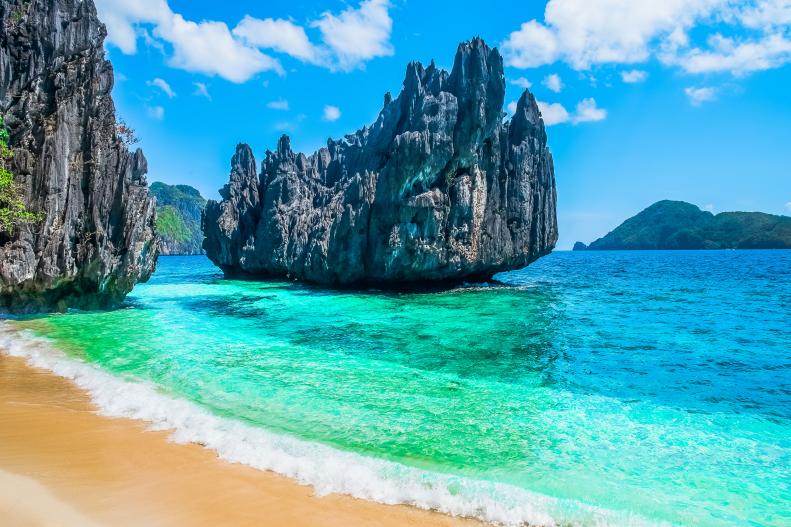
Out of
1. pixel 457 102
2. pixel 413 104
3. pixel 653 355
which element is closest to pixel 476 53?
pixel 457 102

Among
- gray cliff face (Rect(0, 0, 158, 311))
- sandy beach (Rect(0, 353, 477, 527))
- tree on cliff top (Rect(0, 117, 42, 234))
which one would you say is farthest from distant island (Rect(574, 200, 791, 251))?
sandy beach (Rect(0, 353, 477, 527))

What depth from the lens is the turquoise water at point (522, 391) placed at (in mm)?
7707

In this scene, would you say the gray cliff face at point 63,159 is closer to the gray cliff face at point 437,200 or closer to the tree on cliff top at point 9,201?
the tree on cliff top at point 9,201

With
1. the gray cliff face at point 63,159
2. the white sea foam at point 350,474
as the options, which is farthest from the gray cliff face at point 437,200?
the white sea foam at point 350,474

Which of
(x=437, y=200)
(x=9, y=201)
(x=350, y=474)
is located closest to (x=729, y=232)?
(x=437, y=200)

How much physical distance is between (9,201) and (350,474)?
838 inches

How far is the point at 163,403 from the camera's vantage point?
10.6 m

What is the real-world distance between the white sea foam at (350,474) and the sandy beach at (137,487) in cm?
26

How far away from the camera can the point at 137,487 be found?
262 inches

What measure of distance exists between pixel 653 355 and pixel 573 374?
4916 millimetres

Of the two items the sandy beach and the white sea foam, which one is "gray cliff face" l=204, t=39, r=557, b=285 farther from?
the sandy beach

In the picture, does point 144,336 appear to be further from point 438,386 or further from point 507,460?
point 507,460

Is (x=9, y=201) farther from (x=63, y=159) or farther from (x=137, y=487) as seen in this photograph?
(x=137, y=487)

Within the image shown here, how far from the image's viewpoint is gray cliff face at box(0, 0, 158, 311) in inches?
832
